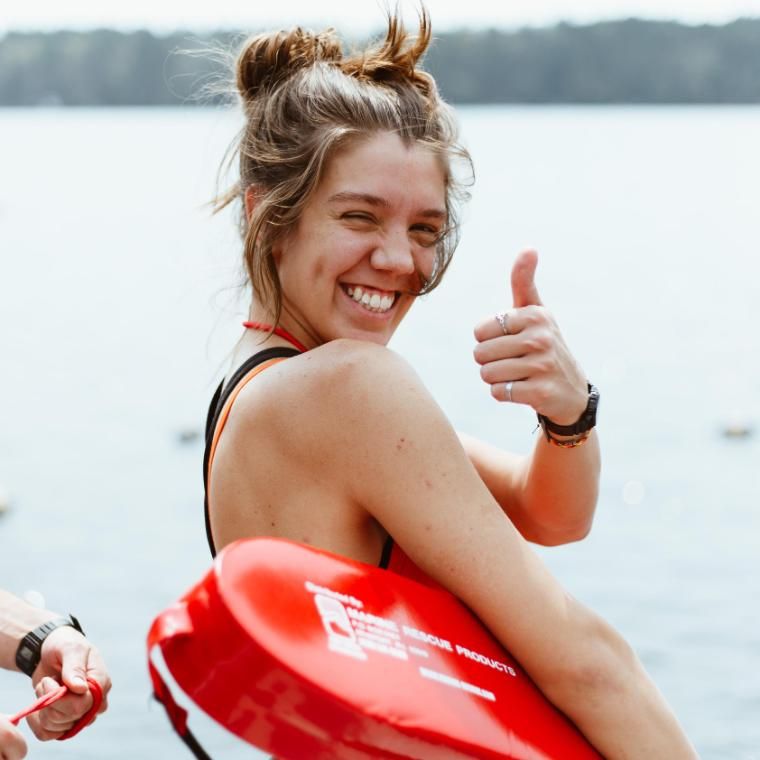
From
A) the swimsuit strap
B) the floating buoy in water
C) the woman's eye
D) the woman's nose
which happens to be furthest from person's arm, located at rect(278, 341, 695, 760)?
the floating buoy in water

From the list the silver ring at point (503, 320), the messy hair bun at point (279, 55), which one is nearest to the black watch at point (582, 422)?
the silver ring at point (503, 320)

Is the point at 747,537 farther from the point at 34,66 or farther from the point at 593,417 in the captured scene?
the point at 34,66

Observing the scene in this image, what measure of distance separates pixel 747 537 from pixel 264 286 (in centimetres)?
588

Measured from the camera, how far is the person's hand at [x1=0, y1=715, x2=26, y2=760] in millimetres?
2041

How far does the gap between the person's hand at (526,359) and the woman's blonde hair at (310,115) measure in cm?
30

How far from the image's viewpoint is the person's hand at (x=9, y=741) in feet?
6.70

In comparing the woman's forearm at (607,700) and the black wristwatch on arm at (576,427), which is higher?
the black wristwatch on arm at (576,427)

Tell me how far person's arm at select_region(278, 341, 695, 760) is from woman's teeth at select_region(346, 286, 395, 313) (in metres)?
0.23

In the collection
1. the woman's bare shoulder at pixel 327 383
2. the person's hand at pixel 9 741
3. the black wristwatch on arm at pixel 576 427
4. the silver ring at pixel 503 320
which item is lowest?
the person's hand at pixel 9 741

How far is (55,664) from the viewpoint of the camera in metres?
2.23

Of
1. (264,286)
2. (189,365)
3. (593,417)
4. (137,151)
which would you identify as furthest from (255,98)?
(137,151)

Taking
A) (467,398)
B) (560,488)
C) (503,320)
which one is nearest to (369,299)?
(503,320)

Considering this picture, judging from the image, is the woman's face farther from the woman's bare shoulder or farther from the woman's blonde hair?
the woman's bare shoulder

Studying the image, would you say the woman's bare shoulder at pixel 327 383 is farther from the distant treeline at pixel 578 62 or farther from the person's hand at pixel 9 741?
the distant treeline at pixel 578 62
